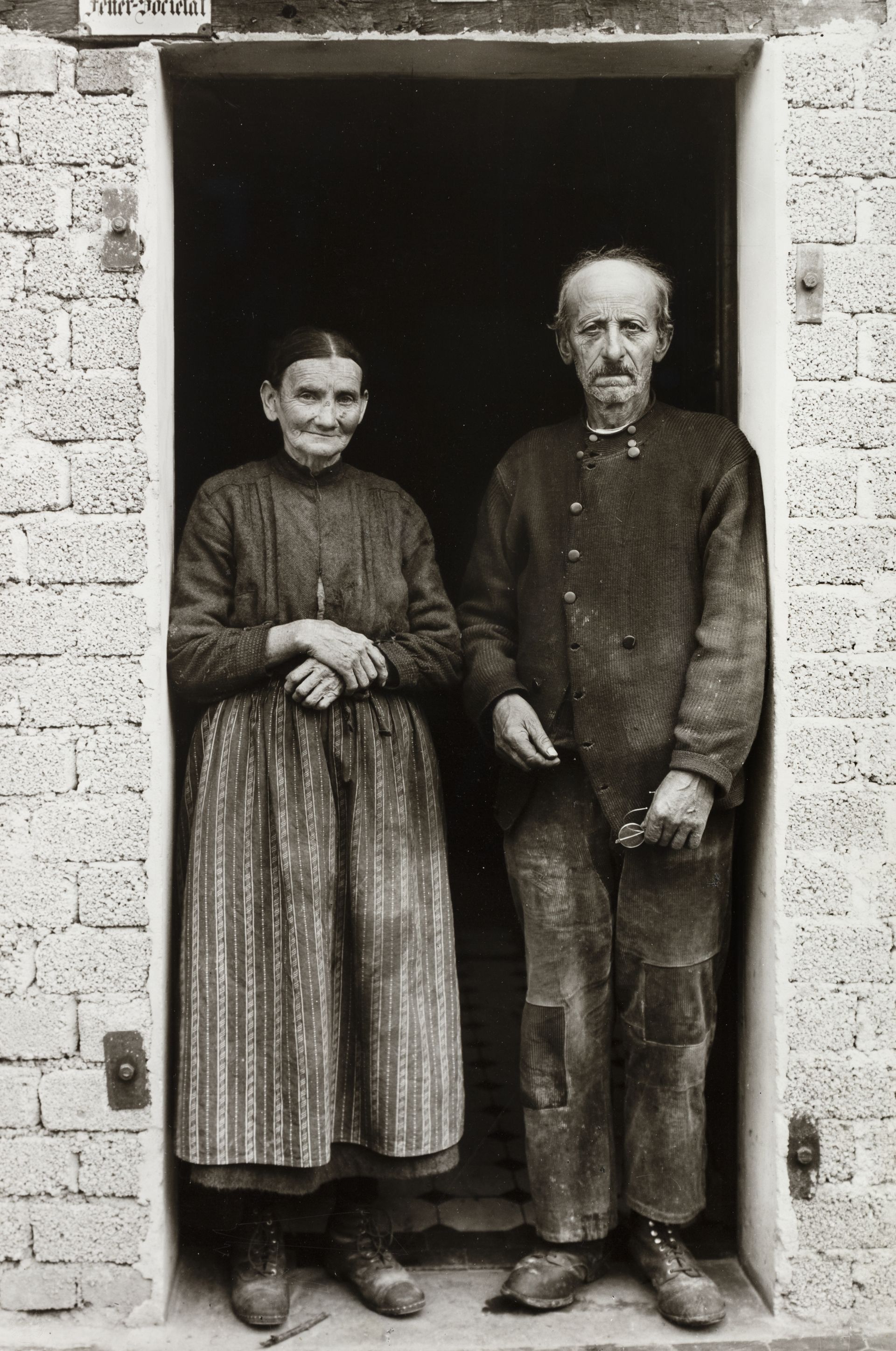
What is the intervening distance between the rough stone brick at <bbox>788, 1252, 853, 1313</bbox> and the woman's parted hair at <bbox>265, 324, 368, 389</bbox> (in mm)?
2547

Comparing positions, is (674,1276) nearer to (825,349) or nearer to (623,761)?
(623,761)

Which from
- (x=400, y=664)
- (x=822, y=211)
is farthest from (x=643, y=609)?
(x=822, y=211)

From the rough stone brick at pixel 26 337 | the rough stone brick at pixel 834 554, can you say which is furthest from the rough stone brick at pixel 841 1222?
the rough stone brick at pixel 26 337

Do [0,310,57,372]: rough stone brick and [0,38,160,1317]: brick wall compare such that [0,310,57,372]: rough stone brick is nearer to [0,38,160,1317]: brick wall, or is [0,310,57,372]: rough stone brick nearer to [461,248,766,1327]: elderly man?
[0,38,160,1317]: brick wall

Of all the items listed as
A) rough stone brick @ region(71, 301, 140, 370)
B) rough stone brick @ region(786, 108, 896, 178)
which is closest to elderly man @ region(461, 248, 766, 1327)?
rough stone brick @ region(786, 108, 896, 178)

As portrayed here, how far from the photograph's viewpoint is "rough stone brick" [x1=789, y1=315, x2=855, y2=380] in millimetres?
3201

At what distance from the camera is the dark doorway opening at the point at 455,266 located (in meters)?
4.08

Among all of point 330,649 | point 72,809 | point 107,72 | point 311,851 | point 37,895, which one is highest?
point 107,72

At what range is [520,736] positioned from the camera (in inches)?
128

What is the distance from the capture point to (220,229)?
4.43 meters

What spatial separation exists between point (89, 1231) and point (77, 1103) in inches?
12.7

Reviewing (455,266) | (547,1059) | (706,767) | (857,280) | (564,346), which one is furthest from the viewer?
(455,266)

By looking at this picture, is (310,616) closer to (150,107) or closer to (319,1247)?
(150,107)

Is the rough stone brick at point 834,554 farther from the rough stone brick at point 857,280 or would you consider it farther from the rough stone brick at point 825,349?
the rough stone brick at point 857,280
